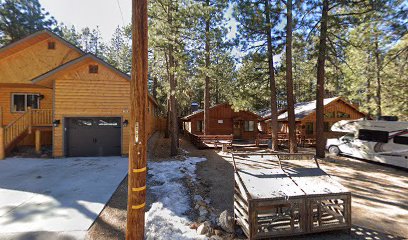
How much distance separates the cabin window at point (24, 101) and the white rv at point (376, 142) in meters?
21.3

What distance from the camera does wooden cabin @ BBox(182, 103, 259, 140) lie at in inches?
Answer: 969

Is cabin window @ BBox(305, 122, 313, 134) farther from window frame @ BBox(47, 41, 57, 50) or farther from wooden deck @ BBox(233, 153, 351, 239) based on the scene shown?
window frame @ BBox(47, 41, 57, 50)

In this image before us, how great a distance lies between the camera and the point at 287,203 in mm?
4219

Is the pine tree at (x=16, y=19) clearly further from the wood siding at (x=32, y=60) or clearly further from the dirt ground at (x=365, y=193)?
the dirt ground at (x=365, y=193)

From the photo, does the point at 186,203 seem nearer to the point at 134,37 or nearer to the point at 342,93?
the point at 134,37

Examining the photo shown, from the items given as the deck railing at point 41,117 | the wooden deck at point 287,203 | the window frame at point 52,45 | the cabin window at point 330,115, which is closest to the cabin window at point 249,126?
the cabin window at point 330,115

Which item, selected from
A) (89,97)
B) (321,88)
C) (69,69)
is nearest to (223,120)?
(321,88)

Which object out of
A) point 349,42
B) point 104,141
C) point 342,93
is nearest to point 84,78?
point 104,141

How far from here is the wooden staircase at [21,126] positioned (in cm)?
1142

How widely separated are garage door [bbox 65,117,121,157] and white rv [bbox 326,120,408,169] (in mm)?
15010

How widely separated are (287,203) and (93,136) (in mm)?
11625

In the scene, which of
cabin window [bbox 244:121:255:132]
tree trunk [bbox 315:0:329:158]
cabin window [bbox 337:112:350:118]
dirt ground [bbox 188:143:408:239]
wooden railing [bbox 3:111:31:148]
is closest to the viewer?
dirt ground [bbox 188:143:408:239]

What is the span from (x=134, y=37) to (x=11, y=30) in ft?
107

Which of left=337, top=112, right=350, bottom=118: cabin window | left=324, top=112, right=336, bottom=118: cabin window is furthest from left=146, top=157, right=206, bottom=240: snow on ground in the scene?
left=337, top=112, right=350, bottom=118: cabin window
